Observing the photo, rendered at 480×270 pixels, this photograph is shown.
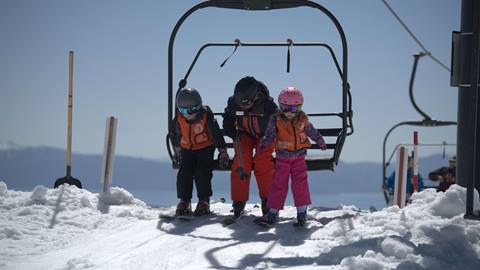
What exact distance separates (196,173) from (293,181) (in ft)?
4.15

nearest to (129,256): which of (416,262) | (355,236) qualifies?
(355,236)

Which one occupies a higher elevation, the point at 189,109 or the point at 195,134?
the point at 189,109

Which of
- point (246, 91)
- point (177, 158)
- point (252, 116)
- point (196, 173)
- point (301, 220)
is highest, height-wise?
point (246, 91)

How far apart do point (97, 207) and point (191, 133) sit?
1.45 metres

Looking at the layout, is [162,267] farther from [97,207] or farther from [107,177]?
[107,177]

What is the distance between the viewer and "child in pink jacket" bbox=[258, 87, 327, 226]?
19.5 feet

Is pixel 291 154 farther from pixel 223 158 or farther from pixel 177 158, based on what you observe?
pixel 177 158

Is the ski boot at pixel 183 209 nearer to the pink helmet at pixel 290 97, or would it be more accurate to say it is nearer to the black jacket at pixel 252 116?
the black jacket at pixel 252 116

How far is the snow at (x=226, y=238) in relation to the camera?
14.2 ft

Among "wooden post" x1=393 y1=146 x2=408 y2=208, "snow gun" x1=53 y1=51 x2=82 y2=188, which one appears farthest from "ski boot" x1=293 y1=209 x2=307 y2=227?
"snow gun" x1=53 y1=51 x2=82 y2=188

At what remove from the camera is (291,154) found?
5.96 metres

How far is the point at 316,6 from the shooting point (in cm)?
710

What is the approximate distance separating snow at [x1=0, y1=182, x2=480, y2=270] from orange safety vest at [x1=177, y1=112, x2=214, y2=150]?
2.79 ft

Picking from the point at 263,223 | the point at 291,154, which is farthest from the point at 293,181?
the point at 263,223
